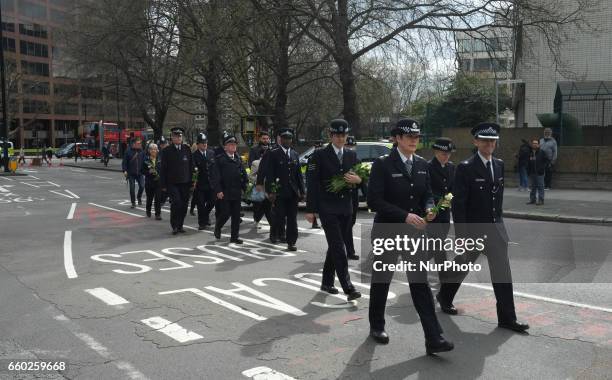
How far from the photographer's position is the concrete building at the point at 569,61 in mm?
24019

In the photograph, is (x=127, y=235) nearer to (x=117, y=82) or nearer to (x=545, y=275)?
(x=545, y=275)

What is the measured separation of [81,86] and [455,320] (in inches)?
1691

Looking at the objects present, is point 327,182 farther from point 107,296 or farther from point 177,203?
point 177,203

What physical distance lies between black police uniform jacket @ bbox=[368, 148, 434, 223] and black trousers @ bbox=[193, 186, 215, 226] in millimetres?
7608

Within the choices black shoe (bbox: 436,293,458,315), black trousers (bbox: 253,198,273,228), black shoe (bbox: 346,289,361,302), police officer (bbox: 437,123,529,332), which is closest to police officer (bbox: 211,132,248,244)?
black trousers (bbox: 253,198,273,228)

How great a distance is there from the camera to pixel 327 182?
21.9 ft

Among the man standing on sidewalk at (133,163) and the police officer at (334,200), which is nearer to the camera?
the police officer at (334,200)

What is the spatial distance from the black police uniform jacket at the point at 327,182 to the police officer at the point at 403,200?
1.54m

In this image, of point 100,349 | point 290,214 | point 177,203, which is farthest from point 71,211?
point 100,349

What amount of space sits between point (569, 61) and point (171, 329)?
23.9 m

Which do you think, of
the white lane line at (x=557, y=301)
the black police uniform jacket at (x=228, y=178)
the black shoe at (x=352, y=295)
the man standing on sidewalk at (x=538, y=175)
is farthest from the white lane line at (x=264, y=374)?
the man standing on sidewalk at (x=538, y=175)

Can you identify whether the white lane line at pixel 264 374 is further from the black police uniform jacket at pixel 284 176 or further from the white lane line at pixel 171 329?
the black police uniform jacket at pixel 284 176

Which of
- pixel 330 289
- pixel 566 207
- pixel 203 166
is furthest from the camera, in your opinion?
pixel 566 207

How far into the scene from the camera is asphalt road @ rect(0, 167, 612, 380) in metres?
4.59
